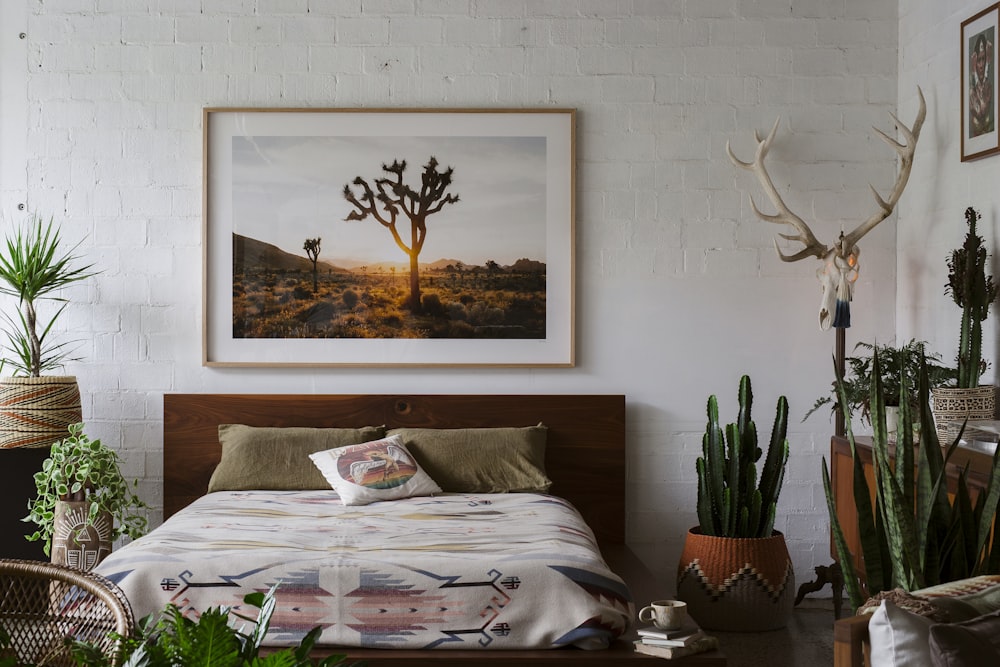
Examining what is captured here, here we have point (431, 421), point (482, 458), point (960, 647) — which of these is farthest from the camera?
point (431, 421)

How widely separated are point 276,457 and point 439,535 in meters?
1.14

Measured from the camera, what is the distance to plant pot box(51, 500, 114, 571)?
3742 millimetres

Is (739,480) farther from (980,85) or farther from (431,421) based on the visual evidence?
(980,85)

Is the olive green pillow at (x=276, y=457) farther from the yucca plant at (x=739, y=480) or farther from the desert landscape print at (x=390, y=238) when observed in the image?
the yucca plant at (x=739, y=480)

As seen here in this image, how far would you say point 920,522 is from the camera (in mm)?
2299

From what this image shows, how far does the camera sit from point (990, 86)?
3.54 m

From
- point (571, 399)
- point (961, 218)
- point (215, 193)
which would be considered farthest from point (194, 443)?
point (961, 218)

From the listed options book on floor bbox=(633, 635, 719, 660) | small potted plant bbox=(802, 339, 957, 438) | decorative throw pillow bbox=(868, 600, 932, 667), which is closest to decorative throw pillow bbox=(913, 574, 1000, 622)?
decorative throw pillow bbox=(868, 600, 932, 667)

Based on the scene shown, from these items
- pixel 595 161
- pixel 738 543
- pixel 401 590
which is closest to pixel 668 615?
pixel 401 590

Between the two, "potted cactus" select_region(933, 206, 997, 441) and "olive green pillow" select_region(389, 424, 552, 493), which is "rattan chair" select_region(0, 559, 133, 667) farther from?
"potted cactus" select_region(933, 206, 997, 441)

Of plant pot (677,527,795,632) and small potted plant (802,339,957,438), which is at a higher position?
small potted plant (802,339,957,438)

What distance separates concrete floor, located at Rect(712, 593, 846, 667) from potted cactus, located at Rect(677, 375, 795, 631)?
0.18 feet

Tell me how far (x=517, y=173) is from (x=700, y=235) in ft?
2.74

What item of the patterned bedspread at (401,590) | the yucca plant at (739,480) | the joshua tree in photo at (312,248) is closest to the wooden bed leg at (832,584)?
the yucca plant at (739,480)
